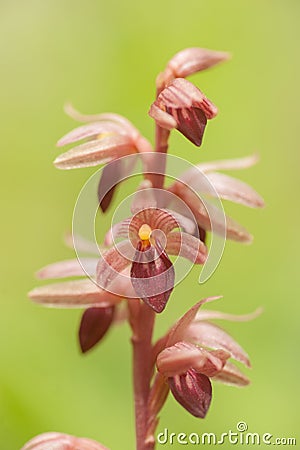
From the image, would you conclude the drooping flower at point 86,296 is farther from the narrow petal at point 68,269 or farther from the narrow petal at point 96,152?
the narrow petal at point 96,152

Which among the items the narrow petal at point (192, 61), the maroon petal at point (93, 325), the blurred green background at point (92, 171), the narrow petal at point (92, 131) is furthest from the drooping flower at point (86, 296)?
the blurred green background at point (92, 171)

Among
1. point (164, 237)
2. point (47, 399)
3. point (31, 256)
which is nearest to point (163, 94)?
point (164, 237)

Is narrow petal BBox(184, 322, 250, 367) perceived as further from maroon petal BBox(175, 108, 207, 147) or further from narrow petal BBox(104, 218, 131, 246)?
maroon petal BBox(175, 108, 207, 147)

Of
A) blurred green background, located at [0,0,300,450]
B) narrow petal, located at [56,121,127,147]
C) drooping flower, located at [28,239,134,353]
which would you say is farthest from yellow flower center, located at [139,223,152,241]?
blurred green background, located at [0,0,300,450]

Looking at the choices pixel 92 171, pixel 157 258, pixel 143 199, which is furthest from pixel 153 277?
pixel 92 171

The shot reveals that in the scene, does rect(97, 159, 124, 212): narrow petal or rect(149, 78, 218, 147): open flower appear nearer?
rect(149, 78, 218, 147): open flower

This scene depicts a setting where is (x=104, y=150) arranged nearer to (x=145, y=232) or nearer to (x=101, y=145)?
(x=101, y=145)
